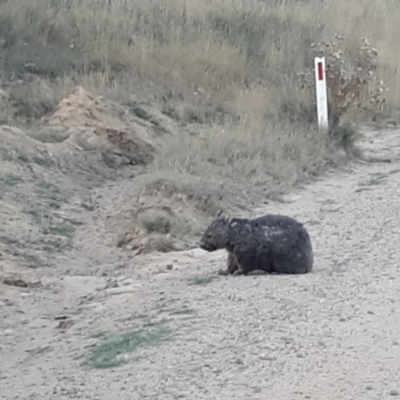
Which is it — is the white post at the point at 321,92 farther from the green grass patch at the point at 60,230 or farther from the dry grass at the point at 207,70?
the green grass patch at the point at 60,230

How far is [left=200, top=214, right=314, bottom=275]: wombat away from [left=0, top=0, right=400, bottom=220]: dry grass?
333cm

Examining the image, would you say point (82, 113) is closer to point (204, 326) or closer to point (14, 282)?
point (14, 282)

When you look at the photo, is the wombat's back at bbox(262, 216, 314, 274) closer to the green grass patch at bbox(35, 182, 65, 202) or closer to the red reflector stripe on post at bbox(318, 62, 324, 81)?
the green grass patch at bbox(35, 182, 65, 202)

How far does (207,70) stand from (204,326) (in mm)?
11416

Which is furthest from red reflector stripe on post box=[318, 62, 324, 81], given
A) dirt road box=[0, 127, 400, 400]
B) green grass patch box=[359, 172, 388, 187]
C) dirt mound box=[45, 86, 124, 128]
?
dirt road box=[0, 127, 400, 400]

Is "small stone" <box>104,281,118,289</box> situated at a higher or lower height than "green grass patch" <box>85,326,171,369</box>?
lower

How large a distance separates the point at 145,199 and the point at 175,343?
4855 mm

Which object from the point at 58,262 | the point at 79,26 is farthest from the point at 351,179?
the point at 79,26

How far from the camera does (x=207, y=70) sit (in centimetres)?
1795

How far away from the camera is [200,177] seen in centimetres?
1229

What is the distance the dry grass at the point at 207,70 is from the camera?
1368cm

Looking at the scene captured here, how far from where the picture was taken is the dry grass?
13680mm

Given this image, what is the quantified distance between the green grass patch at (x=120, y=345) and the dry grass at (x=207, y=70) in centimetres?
490

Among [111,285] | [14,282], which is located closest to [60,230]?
[14,282]
